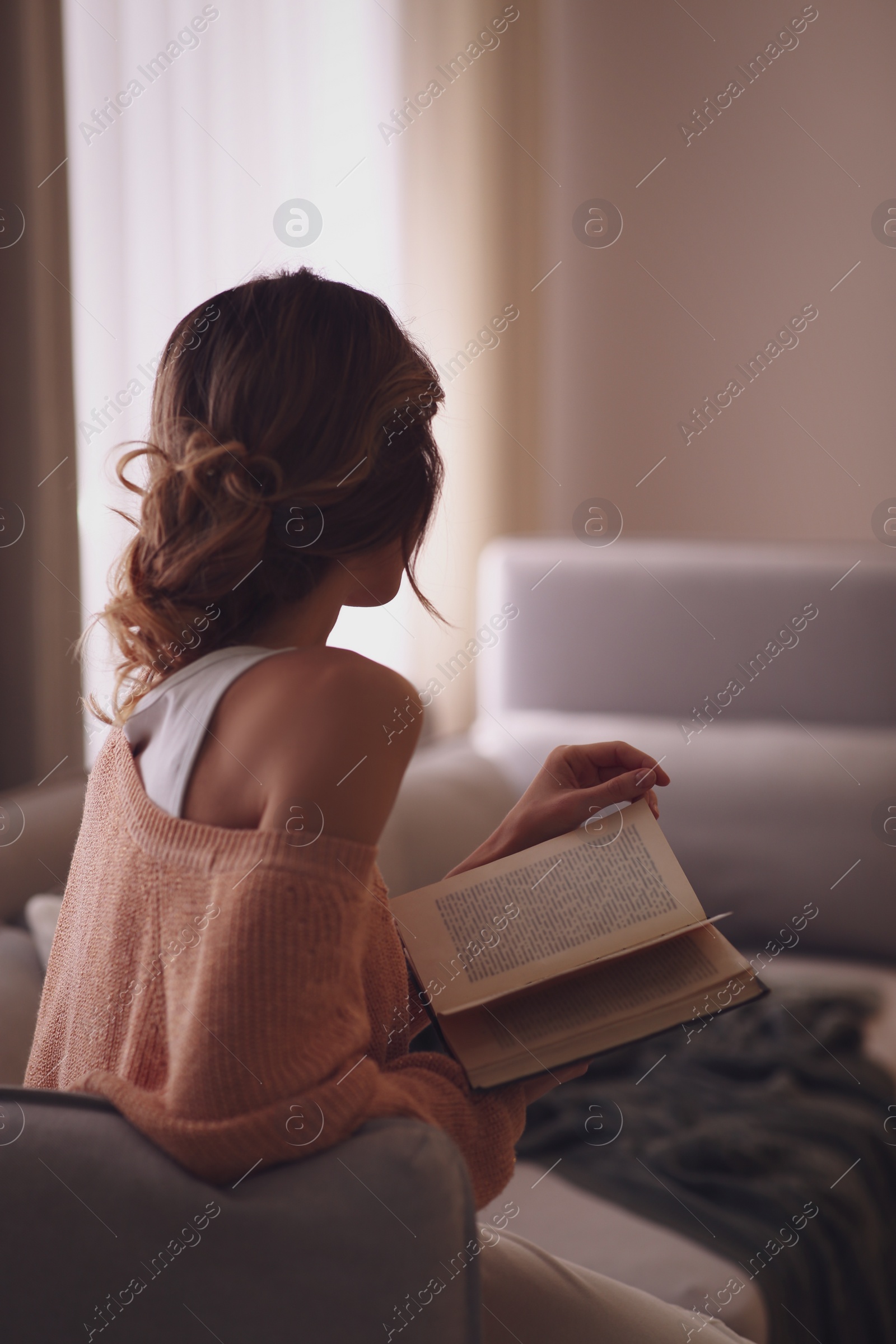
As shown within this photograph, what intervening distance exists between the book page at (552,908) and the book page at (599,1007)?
18 millimetres

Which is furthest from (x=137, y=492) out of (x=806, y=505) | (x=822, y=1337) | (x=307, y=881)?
(x=806, y=505)

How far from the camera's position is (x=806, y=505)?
2654 mm

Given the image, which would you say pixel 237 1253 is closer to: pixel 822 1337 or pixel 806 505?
pixel 822 1337

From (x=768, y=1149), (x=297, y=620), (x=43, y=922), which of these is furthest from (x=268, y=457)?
(x=768, y=1149)

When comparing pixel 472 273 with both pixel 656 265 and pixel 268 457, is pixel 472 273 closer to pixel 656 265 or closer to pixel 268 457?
pixel 656 265

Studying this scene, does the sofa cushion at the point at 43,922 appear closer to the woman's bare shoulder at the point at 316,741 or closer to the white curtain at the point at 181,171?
the white curtain at the point at 181,171

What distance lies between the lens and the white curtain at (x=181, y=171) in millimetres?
1725

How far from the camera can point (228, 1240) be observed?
599 mm

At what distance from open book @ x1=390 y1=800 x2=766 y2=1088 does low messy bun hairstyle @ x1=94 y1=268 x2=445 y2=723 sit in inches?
9.8

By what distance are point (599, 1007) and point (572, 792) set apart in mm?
182

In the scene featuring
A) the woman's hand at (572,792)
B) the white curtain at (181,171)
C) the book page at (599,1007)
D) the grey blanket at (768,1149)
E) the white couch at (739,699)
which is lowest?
the grey blanket at (768,1149)

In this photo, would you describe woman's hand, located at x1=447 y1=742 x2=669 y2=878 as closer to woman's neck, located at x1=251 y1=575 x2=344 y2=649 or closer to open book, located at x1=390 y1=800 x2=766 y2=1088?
open book, located at x1=390 y1=800 x2=766 y2=1088

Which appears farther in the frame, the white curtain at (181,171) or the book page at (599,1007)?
the white curtain at (181,171)

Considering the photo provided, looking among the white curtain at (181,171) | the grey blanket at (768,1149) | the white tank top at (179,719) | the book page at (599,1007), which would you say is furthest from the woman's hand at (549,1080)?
the white curtain at (181,171)
